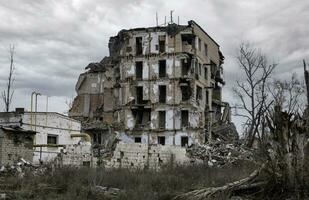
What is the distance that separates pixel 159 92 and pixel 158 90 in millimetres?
316

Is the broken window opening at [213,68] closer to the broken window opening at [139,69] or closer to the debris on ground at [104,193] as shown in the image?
the broken window opening at [139,69]

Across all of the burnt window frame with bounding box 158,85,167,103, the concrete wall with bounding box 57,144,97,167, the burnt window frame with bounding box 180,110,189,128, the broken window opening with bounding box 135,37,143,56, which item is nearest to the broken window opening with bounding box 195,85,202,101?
the burnt window frame with bounding box 180,110,189,128

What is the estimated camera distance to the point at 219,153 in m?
38.9

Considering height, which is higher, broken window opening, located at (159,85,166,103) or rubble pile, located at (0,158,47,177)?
broken window opening, located at (159,85,166,103)

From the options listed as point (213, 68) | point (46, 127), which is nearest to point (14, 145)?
point (46, 127)

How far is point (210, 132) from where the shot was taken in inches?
2181

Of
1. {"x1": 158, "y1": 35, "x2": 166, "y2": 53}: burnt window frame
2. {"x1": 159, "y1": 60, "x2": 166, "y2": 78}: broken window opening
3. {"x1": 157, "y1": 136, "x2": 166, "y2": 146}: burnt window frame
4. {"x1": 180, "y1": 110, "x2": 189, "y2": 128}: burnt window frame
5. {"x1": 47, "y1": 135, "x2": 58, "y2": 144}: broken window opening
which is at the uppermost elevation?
{"x1": 158, "y1": 35, "x2": 166, "y2": 53}: burnt window frame

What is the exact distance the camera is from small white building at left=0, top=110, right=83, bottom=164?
1442 inches

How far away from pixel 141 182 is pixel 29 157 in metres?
14.6

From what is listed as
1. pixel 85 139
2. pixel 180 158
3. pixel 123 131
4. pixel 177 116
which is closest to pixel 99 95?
pixel 123 131

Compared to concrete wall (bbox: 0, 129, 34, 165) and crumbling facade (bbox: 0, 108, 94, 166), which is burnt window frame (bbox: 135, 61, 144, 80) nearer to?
crumbling facade (bbox: 0, 108, 94, 166)

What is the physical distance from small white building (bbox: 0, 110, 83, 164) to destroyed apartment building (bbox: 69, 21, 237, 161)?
42.0 feet

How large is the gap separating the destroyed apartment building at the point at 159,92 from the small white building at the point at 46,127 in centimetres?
1282

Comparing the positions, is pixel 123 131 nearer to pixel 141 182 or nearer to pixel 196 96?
pixel 196 96
